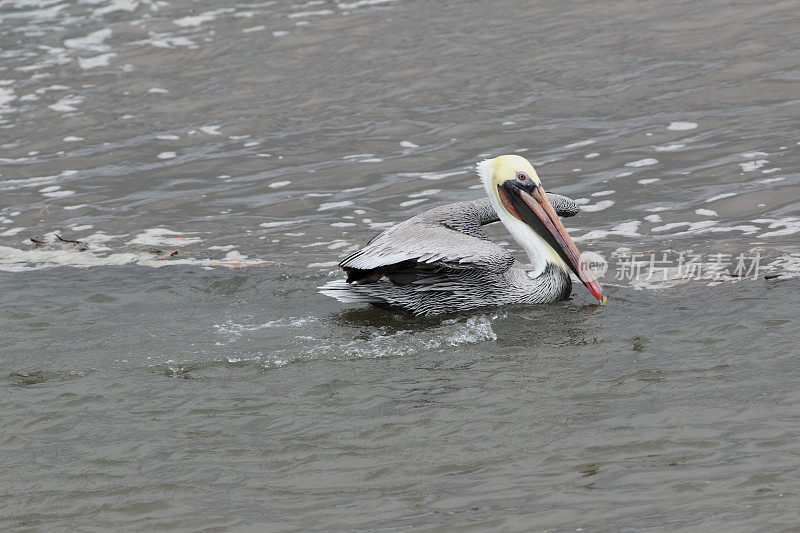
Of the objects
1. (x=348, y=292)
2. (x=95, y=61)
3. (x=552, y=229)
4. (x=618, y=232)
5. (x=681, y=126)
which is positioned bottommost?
(x=618, y=232)

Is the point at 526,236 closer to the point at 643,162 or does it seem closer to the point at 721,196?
the point at 721,196

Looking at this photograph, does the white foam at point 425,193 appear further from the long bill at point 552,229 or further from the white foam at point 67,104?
the white foam at point 67,104

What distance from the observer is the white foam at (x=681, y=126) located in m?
7.94

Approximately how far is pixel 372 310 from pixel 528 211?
3.10 feet

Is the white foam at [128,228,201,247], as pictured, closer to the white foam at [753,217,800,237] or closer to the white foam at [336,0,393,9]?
the white foam at [753,217,800,237]

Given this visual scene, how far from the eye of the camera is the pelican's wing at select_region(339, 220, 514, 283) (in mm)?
5125

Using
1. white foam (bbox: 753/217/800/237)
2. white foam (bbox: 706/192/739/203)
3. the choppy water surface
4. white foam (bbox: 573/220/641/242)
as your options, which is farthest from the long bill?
white foam (bbox: 706/192/739/203)

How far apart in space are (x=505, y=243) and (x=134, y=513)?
3578 mm

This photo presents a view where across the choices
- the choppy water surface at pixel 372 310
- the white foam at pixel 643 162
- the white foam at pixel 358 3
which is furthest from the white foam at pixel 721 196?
the white foam at pixel 358 3

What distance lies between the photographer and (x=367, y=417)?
4074 mm

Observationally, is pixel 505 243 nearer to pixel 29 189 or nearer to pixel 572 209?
pixel 572 209

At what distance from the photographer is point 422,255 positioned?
5.12 m

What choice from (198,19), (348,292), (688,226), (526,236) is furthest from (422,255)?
(198,19)

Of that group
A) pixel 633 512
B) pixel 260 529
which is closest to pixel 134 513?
pixel 260 529
